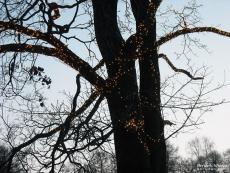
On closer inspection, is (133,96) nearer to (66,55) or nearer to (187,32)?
(66,55)

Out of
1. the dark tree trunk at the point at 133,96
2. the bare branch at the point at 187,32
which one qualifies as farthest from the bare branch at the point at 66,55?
the bare branch at the point at 187,32

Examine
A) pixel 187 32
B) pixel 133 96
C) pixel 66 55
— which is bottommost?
pixel 133 96

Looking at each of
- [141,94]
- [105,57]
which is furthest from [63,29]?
[141,94]

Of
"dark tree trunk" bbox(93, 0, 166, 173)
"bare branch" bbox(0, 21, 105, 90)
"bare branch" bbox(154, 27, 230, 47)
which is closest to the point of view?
"dark tree trunk" bbox(93, 0, 166, 173)

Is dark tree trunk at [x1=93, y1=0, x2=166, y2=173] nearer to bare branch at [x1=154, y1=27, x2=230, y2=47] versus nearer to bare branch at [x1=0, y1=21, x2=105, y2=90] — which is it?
bare branch at [x1=0, y1=21, x2=105, y2=90]

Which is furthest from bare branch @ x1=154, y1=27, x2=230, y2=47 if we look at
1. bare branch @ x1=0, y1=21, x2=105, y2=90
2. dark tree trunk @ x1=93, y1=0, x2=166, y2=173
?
bare branch @ x1=0, y1=21, x2=105, y2=90

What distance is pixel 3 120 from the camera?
20.7ft

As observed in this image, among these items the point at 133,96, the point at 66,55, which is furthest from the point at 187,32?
the point at 66,55

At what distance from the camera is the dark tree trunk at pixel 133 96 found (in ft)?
16.3

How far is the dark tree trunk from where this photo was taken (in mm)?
4965

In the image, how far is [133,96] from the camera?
517cm

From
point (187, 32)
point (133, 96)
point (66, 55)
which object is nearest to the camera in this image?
point (133, 96)

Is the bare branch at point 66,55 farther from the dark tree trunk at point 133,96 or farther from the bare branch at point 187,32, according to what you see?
the bare branch at point 187,32

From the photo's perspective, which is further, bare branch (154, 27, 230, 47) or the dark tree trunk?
bare branch (154, 27, 230, 47)
